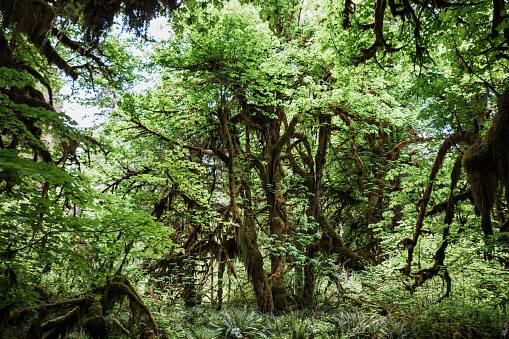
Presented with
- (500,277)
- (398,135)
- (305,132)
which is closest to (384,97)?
(305,132)

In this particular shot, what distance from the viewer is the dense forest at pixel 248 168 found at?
4.32 metres

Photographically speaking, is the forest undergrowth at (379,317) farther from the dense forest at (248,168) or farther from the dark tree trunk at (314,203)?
the dark tree trunk at (314,203)

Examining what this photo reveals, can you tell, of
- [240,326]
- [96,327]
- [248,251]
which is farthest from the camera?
[248,251]

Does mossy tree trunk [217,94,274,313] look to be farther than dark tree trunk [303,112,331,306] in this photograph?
No

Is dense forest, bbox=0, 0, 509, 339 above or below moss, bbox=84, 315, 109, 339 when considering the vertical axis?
above

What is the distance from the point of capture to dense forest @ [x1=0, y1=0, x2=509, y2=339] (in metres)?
4.32

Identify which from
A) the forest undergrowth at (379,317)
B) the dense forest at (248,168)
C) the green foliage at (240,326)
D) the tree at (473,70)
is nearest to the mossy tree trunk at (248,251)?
the dense forest at (248,168)

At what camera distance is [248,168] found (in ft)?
35.9

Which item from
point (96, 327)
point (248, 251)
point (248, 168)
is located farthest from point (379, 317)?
point (96, 327)

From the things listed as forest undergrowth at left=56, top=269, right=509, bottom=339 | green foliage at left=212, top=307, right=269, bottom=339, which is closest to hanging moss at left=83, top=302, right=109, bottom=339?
forest undergrowth at left=56, top=269, right=509, bottom=339

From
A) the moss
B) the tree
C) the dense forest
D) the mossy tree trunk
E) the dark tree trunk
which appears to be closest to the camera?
the tree

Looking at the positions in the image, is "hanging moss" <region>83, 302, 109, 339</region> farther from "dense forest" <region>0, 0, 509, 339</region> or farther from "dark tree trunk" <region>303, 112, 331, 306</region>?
"dark tree trunk" <region>303, 112, 331, 306</region>

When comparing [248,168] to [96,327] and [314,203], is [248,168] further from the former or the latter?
[96,327]

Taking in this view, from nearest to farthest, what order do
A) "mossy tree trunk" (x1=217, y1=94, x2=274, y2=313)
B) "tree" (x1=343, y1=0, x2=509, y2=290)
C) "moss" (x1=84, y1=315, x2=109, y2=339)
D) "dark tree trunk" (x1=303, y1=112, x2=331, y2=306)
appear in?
"tree" (x1=343, y1=0, x2=509, y2=290) → "moss" (x1=84, y1=315, x2=109, y2=339) → "mossy tree trunk" (x1=217, y1=94, x2=274, y2=313) → "dark tree trunk" (x1=303, y1=112, x2=331, y2=306)
